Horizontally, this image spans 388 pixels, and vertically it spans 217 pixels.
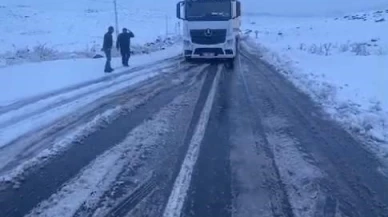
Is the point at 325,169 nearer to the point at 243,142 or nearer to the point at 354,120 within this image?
the point at 243,142

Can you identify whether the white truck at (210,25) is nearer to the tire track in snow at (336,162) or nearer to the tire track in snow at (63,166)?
the tire track in snow at (336,162)

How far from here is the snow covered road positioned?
555cm

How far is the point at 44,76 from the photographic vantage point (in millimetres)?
17172

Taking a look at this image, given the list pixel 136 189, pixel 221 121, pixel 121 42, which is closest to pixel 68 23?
pixel 121 42

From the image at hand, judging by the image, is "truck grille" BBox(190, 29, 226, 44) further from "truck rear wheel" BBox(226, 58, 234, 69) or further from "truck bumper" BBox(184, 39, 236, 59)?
"truck rear wheel" BBox(226, 58, 234, 69)

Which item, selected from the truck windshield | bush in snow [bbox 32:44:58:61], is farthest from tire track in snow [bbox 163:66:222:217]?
bush in snow [bbox 32:44:58:61]

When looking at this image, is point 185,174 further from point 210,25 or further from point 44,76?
point 210,25

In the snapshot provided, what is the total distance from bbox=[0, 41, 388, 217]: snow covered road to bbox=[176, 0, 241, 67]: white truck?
9768 millimetres

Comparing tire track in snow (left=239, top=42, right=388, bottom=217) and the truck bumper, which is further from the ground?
the truck bumper

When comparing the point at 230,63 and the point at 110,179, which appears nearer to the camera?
the point at 110,179

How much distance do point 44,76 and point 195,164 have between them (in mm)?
11538

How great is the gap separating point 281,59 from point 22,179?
64.0ft

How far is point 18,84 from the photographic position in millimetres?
15461

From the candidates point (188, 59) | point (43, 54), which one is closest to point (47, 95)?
point (188, 59)
